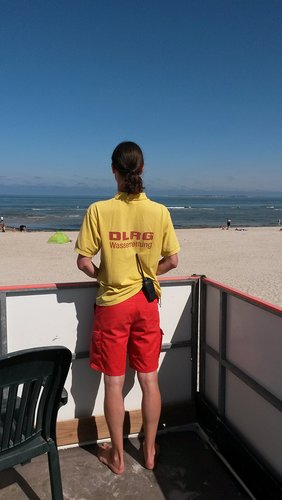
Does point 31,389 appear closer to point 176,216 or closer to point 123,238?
point 123,238

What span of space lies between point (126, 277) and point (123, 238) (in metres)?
0.24

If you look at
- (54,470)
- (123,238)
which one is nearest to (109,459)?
(54,470)

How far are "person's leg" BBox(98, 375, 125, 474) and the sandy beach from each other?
22.1ft

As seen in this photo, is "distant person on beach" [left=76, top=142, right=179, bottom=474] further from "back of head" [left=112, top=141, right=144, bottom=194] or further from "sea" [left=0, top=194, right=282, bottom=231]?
"sea" [left=0, top=194, right=282, bottom=231]

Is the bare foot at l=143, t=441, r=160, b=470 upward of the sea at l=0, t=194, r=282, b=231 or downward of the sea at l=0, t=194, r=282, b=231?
downward

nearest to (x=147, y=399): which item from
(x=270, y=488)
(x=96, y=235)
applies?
(x=270, y=488)

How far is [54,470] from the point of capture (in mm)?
2111

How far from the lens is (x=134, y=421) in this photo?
10.5 feet

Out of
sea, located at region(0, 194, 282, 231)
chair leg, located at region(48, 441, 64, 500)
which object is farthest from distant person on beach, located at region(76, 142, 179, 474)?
sea, located at region(0, 194, 282, 231)

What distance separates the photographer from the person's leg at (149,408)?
109 inches

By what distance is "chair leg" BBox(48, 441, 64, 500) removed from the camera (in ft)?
6.73

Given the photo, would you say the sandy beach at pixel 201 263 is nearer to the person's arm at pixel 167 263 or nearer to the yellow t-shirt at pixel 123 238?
the person's arm at pixel 167 263

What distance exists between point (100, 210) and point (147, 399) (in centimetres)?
126

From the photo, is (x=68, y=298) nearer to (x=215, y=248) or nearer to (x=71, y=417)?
(x=71, y=417)
